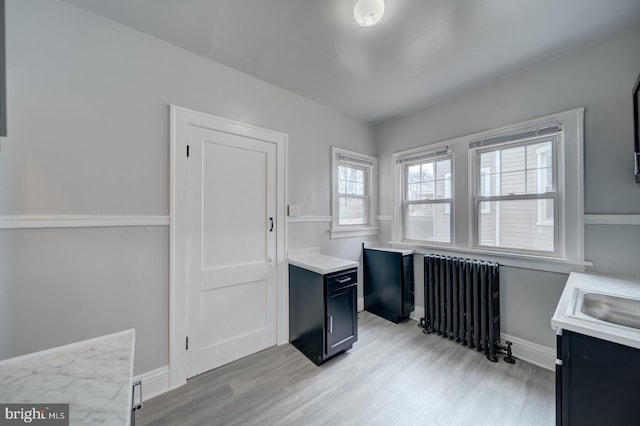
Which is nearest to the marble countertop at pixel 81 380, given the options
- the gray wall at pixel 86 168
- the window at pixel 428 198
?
the gray wall at pixel 86 168

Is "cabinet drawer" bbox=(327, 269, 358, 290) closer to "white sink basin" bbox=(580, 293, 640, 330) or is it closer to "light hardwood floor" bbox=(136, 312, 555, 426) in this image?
"light hardwood floor" bbox=(136, 312, 555, 426)

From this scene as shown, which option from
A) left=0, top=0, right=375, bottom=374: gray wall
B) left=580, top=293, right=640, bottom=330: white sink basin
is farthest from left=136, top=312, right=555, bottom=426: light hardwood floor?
left=580, top=293, right=640, bottom=330: white sink basin

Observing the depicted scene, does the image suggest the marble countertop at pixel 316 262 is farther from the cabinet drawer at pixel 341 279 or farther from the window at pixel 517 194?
the window at pixel 517 194

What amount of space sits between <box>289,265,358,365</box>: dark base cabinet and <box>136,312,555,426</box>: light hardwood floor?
0.40 ft

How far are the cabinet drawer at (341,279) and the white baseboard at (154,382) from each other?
1.45m

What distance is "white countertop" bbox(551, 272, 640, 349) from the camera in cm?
98

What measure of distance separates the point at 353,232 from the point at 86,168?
2.73 metres

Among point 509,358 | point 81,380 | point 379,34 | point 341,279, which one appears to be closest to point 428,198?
Result: point 341,279

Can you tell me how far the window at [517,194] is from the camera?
7.11 ft

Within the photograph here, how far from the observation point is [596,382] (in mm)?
1033

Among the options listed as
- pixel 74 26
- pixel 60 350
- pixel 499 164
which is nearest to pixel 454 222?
pixel 499 164

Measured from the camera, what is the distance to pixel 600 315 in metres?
1.36

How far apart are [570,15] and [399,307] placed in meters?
2.94

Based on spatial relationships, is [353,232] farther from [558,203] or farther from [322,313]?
[558,203]
